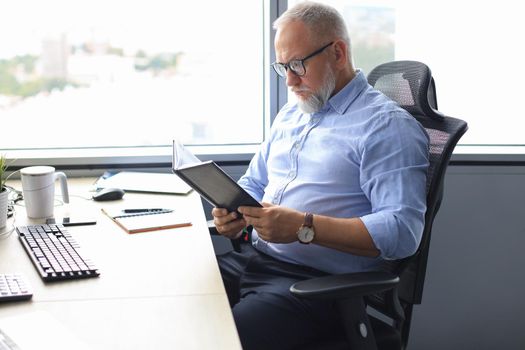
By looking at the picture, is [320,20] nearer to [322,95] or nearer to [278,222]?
[322,95]

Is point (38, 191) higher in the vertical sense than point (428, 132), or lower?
lower

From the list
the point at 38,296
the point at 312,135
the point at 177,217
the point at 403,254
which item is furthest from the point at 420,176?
the point at 38,296

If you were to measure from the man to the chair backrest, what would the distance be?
0.12 ft

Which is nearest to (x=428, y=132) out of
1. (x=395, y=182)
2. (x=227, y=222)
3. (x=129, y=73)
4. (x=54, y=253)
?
(x=395, y=182)

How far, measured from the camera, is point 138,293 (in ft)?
4.25

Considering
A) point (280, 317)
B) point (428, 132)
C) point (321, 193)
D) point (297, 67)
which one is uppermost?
point (297, 67)

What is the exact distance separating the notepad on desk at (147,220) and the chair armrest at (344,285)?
1.72ft

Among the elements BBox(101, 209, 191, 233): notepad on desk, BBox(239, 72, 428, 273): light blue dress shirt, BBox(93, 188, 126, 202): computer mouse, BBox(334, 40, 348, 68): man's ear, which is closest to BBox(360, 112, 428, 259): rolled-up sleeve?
BBox(239, 72, 428, 273): light blue dress shirt

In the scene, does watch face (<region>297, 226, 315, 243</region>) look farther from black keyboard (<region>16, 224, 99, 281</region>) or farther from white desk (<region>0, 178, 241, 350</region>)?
black keyboard (<region>16, 224, 99, 281</region>)

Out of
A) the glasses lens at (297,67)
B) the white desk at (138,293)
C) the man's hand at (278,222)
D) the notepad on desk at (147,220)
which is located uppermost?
the glasses lens at (297,67)

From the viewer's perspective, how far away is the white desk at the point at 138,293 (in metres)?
1.10

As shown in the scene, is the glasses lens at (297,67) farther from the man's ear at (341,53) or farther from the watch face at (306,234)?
the watch face at (306,234)

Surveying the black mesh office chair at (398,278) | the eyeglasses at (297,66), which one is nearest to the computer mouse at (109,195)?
the eyeglasses at (297,66)

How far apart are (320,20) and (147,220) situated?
755 mm
